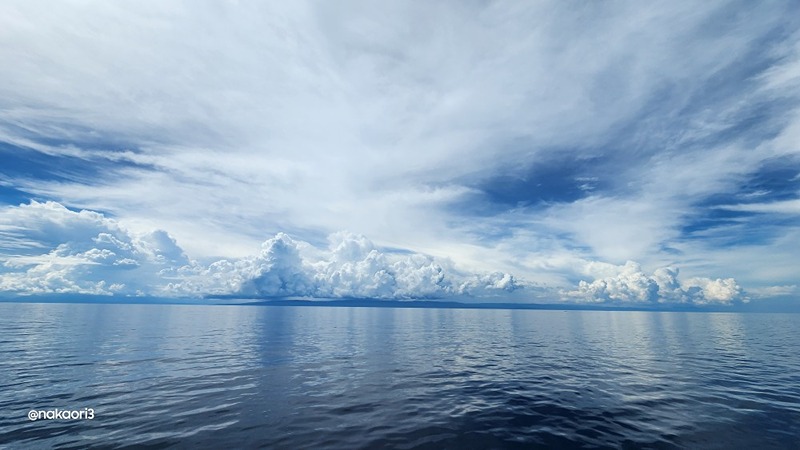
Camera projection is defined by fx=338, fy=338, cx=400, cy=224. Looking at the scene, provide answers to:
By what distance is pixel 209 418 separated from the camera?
24.9m

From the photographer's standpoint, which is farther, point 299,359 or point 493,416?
point 299,359

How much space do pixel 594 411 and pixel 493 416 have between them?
8.74 m

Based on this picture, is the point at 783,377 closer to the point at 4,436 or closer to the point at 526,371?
the point at 526,371

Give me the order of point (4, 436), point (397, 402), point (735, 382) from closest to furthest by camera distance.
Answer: point (4, 436) → point (397, 402) → point (735, 382)

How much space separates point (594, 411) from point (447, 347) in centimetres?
3844

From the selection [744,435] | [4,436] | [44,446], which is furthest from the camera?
[744,435]

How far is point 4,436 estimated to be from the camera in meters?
21.2

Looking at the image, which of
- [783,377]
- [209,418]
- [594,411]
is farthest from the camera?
[783,377]

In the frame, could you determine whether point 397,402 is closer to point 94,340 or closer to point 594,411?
point 594,411

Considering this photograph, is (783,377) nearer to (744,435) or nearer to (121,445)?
(744,435)

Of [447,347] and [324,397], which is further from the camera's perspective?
[447,347]

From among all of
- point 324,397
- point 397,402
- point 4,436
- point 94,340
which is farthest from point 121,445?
point 94,340

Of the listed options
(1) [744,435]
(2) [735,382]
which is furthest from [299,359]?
(2) [735,382]

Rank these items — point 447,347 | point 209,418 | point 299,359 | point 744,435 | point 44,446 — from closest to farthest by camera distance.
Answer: point 44,446, point 744,435, point 209,418, point 299,359, point 447,347
